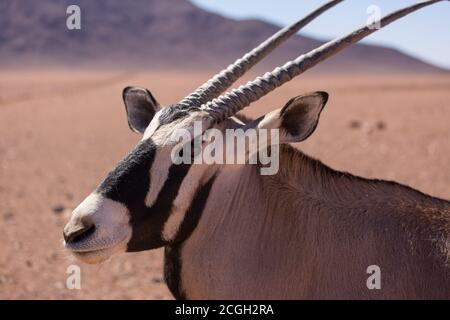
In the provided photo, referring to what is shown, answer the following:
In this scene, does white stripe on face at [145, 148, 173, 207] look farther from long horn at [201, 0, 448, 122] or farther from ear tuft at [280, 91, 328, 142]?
ear tuft at [280, 91, 328, 142]

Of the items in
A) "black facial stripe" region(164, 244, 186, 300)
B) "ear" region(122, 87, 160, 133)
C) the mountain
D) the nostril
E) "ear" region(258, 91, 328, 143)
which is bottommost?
"black facial stripe" region(164, 244, 186, 300)

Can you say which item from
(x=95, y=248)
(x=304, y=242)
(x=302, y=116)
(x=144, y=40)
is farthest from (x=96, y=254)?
(x=144, y=40)

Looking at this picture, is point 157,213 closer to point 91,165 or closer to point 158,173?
→ point 158,173

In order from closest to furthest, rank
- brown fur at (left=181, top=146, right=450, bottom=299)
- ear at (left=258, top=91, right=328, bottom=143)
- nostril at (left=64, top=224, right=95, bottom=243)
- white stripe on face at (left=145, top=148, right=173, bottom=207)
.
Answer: nostril at (left=64, top=224, right=95, bottom=243), white stripe on face at (left=145, top=148, right=173, bottom=207), ear at (left=258, top=91, right=328, bottom=143), brown fur at (left=181, top=146, right=450, bottom=299)

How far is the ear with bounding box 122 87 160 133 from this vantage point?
4.28 meters

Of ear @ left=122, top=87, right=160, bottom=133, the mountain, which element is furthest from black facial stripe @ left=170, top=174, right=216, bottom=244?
the mountain

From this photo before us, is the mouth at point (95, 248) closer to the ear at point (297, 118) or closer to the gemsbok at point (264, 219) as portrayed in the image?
the gemsbok at point (264, 219)

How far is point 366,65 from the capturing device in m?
138

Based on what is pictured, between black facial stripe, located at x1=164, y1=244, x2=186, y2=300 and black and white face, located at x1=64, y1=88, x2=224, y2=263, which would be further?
black facial stripe, located at x1=164, y1=244, x2=186, y2=300

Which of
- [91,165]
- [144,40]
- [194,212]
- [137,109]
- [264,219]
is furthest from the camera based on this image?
[144,40]

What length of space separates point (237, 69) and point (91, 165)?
12760 mm

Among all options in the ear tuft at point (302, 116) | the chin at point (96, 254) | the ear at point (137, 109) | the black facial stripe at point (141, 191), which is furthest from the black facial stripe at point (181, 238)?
the ear at point (137, 109)

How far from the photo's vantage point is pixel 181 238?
3633 mm

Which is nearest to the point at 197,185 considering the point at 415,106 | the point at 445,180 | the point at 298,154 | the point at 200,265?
the point at 200,265
